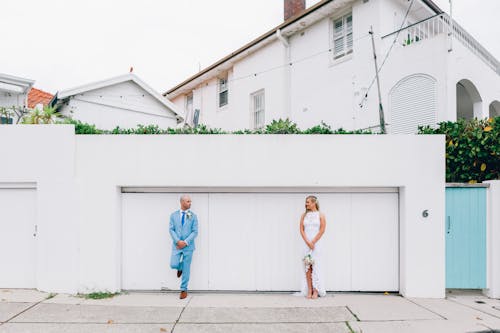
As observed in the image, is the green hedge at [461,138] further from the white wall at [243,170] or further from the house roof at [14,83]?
the house roof at [14,83]

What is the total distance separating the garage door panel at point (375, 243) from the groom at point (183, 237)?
9.87ft

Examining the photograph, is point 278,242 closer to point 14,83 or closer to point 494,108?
point 494,108

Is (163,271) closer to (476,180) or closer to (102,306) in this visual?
(102,306)

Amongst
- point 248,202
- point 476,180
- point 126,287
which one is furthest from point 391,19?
point 126,287

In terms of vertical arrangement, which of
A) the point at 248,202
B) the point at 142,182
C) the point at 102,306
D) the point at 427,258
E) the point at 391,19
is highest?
the point at 391,19

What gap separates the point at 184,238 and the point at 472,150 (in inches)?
220

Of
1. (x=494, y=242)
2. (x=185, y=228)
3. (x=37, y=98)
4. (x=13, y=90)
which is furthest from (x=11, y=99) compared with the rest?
(x=494, y=242)

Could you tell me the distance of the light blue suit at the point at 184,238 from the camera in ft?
18.8

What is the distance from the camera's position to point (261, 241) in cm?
627

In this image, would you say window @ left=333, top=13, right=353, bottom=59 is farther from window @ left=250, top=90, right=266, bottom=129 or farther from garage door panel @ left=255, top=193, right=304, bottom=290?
garage door panel @ left=255, top=193, right=304, bottom=290

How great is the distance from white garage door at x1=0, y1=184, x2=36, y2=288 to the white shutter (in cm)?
897

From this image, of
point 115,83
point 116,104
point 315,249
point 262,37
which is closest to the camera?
point 315,249

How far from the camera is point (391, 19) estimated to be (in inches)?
383

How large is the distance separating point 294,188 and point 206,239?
1.93 meters
